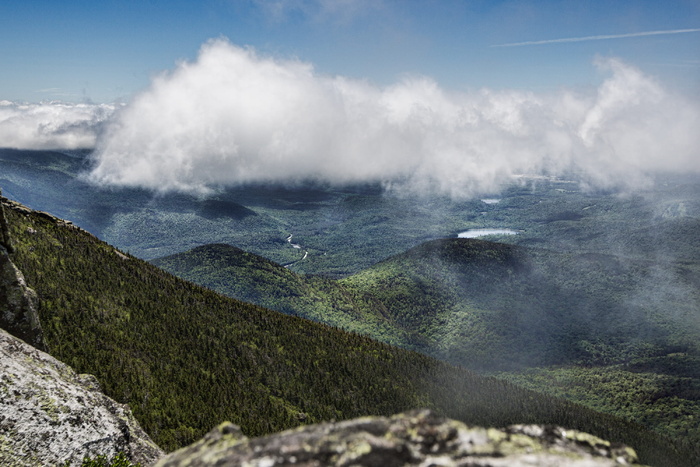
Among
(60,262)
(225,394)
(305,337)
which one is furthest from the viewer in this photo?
(305,337)

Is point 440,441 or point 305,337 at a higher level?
point 440,441

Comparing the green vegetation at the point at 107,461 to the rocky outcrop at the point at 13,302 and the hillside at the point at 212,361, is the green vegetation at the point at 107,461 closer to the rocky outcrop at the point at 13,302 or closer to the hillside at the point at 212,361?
the rocky outcrop at the point at 13,302

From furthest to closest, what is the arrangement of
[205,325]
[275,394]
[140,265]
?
[140,265]
[205,325]
[275,394]

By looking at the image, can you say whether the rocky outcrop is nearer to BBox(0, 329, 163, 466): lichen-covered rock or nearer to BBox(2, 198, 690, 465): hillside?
BBox(0, 329, 163, 466): lichen-covered rock

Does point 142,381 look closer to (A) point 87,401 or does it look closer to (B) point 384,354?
(A) point 87,401

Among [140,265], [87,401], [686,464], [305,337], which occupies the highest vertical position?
[87,401]

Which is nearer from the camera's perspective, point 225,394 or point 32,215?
point 225,394

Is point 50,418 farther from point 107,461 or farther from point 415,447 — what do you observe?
point 415,447

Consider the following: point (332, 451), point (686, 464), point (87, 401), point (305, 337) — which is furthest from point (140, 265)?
point (686, 464)
